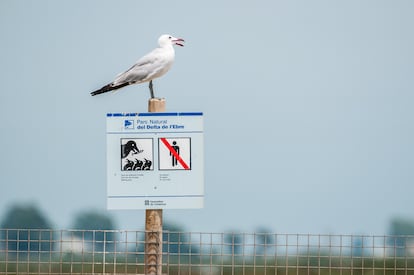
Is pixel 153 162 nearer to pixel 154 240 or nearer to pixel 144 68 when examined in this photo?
pixel 154 240

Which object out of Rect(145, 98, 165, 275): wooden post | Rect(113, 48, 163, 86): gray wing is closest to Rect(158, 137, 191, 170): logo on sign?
Rect(145, 98, 165, 275): wooden post

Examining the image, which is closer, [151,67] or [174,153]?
[174,153]

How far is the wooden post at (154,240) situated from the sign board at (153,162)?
0.09 m

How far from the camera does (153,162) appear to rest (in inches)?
278

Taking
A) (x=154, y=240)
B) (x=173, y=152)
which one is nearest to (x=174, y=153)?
→ (x=173, y=152)

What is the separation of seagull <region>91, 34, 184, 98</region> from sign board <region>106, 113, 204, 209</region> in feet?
Answer: 1.43

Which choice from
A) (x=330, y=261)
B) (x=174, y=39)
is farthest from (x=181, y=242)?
(x=174, y=39)

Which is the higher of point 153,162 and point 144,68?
point 144,68

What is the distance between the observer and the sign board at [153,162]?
7.02m

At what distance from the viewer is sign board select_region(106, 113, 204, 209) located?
702cm

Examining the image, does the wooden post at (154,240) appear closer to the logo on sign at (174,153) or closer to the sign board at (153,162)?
the sign board at (153,162)

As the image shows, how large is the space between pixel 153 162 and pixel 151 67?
912mm

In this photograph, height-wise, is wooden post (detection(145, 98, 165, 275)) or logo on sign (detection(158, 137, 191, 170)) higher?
logo on sign (detection(158, 137, 191, 170))

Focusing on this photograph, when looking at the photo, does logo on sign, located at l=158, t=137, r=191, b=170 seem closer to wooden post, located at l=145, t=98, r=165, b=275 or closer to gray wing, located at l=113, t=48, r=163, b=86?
wooden post, located at l=145, t=98, r=165, b=275
